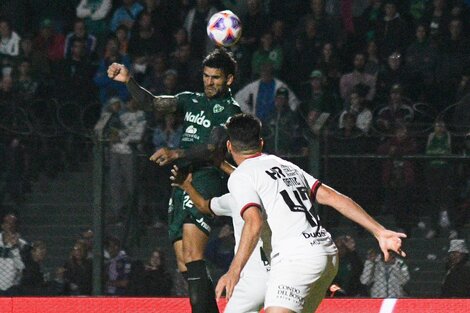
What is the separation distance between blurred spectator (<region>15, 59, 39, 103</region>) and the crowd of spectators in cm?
2

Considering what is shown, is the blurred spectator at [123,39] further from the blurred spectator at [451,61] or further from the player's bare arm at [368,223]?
the player's bare arm at [368,223]

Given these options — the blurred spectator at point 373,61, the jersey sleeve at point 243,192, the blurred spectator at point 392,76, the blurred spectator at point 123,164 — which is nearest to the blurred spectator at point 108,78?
the blurred spectator at point 123,164

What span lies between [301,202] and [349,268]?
4902 millimetres

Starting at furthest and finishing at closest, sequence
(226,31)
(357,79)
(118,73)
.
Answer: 1. (357,79)
2. (226,31)
3. (118,73)

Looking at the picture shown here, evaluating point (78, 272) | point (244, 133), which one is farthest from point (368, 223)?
point (78, 272)

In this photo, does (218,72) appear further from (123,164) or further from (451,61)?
(451,61)

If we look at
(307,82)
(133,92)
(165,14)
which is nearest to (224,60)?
(133,92)

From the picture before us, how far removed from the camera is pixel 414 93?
14.5 metres

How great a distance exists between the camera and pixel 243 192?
276 inches

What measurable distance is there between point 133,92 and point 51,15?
23.9 feet

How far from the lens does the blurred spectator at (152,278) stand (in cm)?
1193

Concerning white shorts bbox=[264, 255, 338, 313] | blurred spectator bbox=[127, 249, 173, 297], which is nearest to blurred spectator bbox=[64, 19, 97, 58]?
blurred spectator bbox=[127, 249, 173, 297]

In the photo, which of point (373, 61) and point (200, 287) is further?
point (373, 61)

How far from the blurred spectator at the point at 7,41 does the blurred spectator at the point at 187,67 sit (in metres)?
1.85
